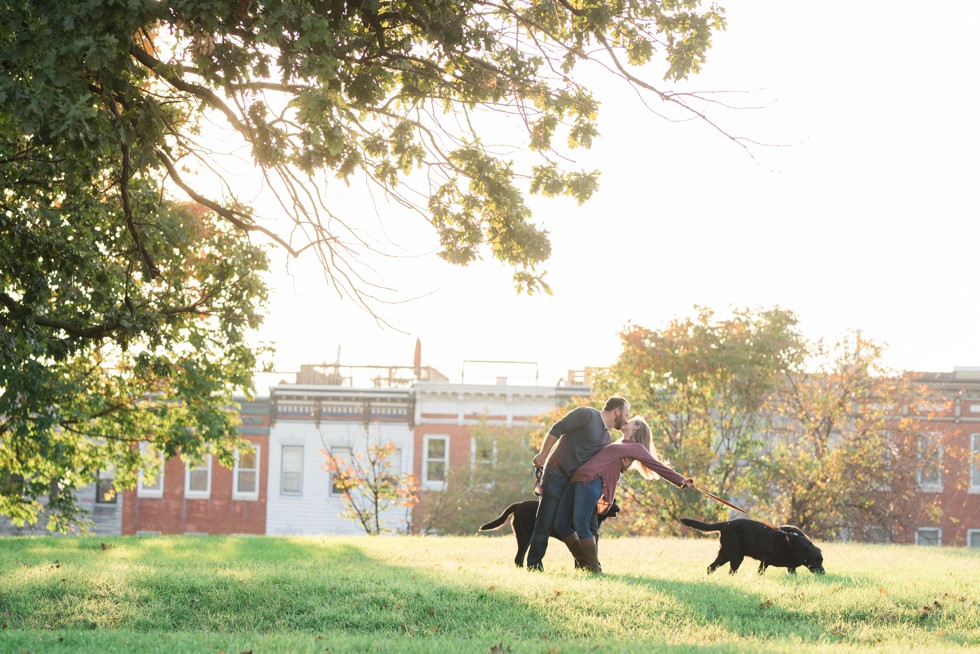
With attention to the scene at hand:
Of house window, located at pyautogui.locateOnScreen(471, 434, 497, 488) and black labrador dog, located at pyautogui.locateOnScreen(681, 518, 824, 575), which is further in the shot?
house window, located at pyautogui.locateOnScreen(471, 434, 497, 488)

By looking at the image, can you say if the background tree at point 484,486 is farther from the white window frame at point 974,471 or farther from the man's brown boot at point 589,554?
the man's brown boot at point 589,554

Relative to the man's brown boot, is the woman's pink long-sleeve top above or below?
above

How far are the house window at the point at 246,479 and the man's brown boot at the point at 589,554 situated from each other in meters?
31.5

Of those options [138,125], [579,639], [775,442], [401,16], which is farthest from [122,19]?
[775,442]

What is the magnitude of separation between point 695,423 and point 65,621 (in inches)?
790

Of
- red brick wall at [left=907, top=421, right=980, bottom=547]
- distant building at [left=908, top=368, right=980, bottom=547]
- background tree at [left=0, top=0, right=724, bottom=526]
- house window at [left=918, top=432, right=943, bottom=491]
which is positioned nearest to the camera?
background tree at [left=0, top=0, right=724, bottom=526]

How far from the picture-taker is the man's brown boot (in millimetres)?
11148

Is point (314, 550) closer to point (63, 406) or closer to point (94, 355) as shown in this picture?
point (63, 406)

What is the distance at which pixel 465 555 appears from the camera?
1455 cm

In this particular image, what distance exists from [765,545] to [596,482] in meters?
2.26

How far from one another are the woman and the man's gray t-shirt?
0.08 meters

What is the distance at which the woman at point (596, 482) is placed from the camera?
35.6ft

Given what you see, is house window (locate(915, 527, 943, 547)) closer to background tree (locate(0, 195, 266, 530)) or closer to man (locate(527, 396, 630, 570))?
background tree (locate(0, 195, 266, 530))

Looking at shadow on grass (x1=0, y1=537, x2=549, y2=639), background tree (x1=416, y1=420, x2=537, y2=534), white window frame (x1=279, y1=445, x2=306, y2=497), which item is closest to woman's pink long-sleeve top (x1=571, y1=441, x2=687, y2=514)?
shadow on grass (x1=0, y1=537, x2=549, y2=639)
